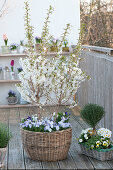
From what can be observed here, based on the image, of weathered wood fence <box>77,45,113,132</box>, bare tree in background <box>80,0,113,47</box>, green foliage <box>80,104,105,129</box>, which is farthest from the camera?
bare tree in background <box>80,0,113,47</box>

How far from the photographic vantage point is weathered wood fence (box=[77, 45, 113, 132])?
453 centimetres

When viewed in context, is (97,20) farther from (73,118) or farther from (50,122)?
(50,122)

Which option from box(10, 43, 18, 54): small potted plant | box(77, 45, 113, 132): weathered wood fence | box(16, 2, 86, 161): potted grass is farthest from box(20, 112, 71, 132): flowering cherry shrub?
box(10, 43, 18, 54): small potted plant

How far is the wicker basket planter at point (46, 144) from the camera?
3.66 m

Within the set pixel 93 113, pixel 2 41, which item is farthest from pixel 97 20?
pixel 93 113

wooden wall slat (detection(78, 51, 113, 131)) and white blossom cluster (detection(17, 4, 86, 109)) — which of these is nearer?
white blossom cluster (detection(17, 4, 86, 109))

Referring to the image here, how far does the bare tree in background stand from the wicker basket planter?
22.1ft

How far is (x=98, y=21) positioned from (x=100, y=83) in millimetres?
5676

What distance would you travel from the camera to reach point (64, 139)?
3729 mm

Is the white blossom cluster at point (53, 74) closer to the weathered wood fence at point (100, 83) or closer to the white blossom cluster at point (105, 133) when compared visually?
the white blossom cluster at point (105, 133)

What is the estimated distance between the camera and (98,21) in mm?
10430

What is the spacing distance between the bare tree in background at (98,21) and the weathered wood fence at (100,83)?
4115mm

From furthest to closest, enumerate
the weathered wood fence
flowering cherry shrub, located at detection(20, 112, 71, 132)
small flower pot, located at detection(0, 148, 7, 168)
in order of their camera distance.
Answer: the weathered wood fence
flowering cherry shrub, located at detection(20, 112, 71, 132)
small flower pot, located at detection(0, 148, 7, 168)

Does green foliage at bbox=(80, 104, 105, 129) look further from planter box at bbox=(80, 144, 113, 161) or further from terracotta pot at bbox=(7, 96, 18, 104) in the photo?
terracotta pot at bbox=(7, 96, 18, 104)
